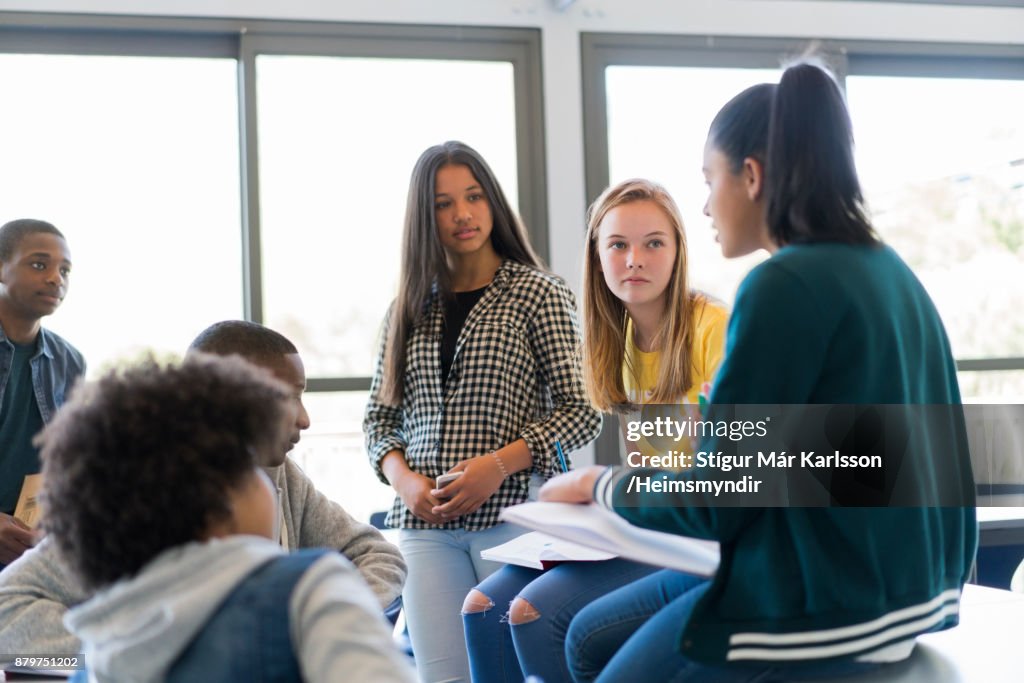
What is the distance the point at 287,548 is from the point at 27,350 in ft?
4.11

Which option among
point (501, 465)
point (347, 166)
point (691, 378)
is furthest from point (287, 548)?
point (347, 166)

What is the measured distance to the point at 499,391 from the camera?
216cm

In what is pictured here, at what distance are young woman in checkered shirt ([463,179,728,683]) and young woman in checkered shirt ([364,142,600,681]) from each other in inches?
4.0

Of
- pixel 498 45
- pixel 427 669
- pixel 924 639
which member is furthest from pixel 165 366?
pixel 498 45

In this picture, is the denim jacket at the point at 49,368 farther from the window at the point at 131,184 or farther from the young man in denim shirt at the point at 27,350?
the window at the point at 131,184

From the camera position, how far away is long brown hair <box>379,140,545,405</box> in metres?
2.25

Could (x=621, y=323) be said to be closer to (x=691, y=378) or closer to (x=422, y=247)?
(x=691, y=378)

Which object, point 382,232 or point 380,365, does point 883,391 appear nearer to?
point 380,365

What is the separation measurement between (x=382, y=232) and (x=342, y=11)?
88 cm

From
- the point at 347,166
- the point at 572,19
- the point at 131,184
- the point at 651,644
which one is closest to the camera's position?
the point at 651,644

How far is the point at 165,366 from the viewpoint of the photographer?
3.01ft

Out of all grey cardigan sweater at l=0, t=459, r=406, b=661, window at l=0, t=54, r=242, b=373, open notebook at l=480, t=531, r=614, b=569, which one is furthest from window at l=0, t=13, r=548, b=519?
grey cardigan sweater at l=0, t=459, r=406, b=661

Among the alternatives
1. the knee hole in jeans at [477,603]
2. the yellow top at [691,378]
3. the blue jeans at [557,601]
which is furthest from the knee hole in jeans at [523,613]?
the yellow top at [691,378]

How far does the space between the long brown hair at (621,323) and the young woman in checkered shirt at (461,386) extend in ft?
0.27
